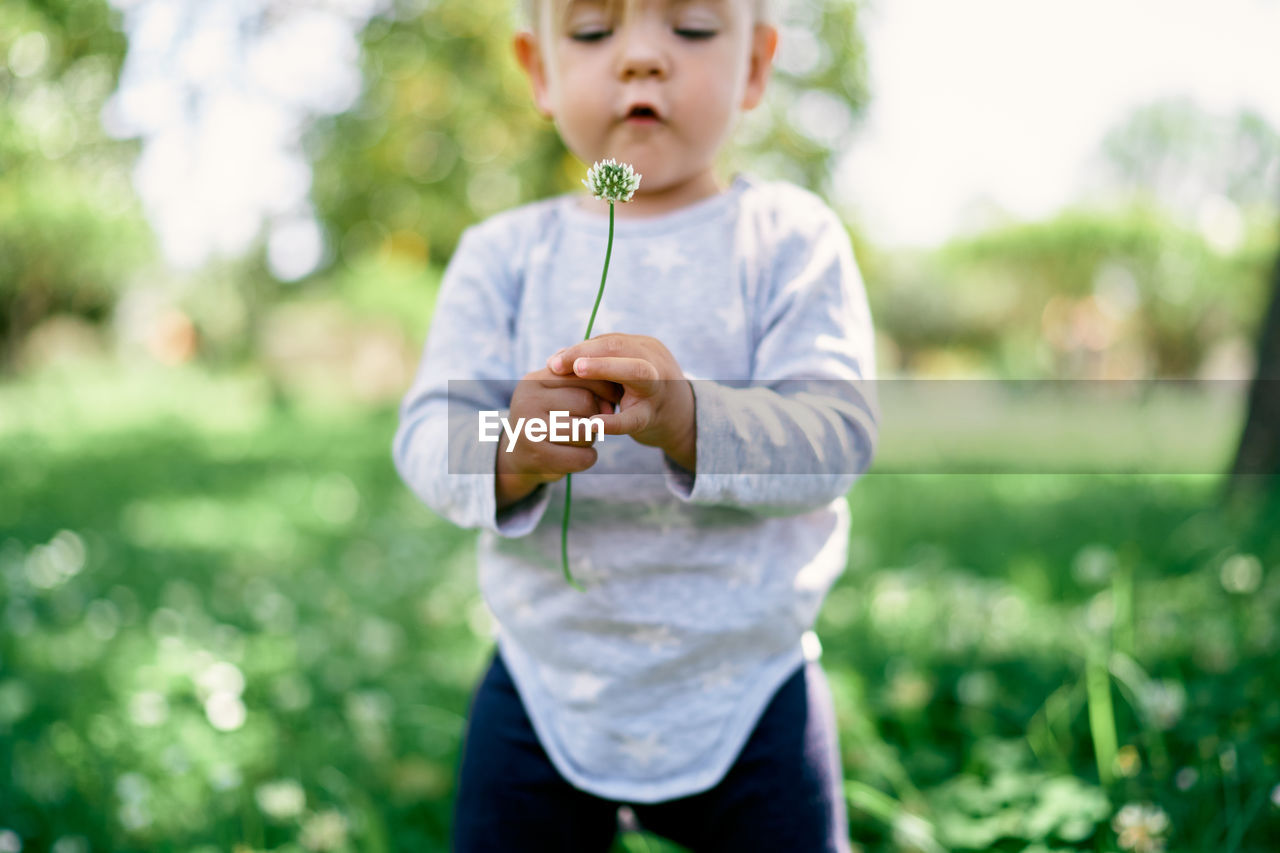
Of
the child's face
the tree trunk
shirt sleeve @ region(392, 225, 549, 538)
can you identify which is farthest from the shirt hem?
the tree trunk

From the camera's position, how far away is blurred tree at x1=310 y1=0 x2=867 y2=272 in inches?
386

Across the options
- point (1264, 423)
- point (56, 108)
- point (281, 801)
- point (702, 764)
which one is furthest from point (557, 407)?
point (56, 108)

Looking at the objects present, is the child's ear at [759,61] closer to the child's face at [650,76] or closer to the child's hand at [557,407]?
the child's face at [650,76]

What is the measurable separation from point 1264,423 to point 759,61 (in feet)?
9.37

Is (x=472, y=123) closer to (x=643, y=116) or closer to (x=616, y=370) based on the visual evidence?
(x=643, y=116)

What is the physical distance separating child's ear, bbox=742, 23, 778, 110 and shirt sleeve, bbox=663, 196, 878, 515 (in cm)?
19

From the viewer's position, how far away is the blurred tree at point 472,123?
386 inches

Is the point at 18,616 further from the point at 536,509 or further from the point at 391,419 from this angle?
the point at 391,419

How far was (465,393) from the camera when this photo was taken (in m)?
1.29

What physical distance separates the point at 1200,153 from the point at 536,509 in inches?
1243

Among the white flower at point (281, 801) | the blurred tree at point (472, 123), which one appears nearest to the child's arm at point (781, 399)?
the white flower at point (281, 801)

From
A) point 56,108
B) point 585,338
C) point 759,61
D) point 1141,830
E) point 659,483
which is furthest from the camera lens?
point 56,108

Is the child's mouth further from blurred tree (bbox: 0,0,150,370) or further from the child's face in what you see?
blurred tree (bbox: 0,0,150,370)

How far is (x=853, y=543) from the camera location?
12.3 ft
